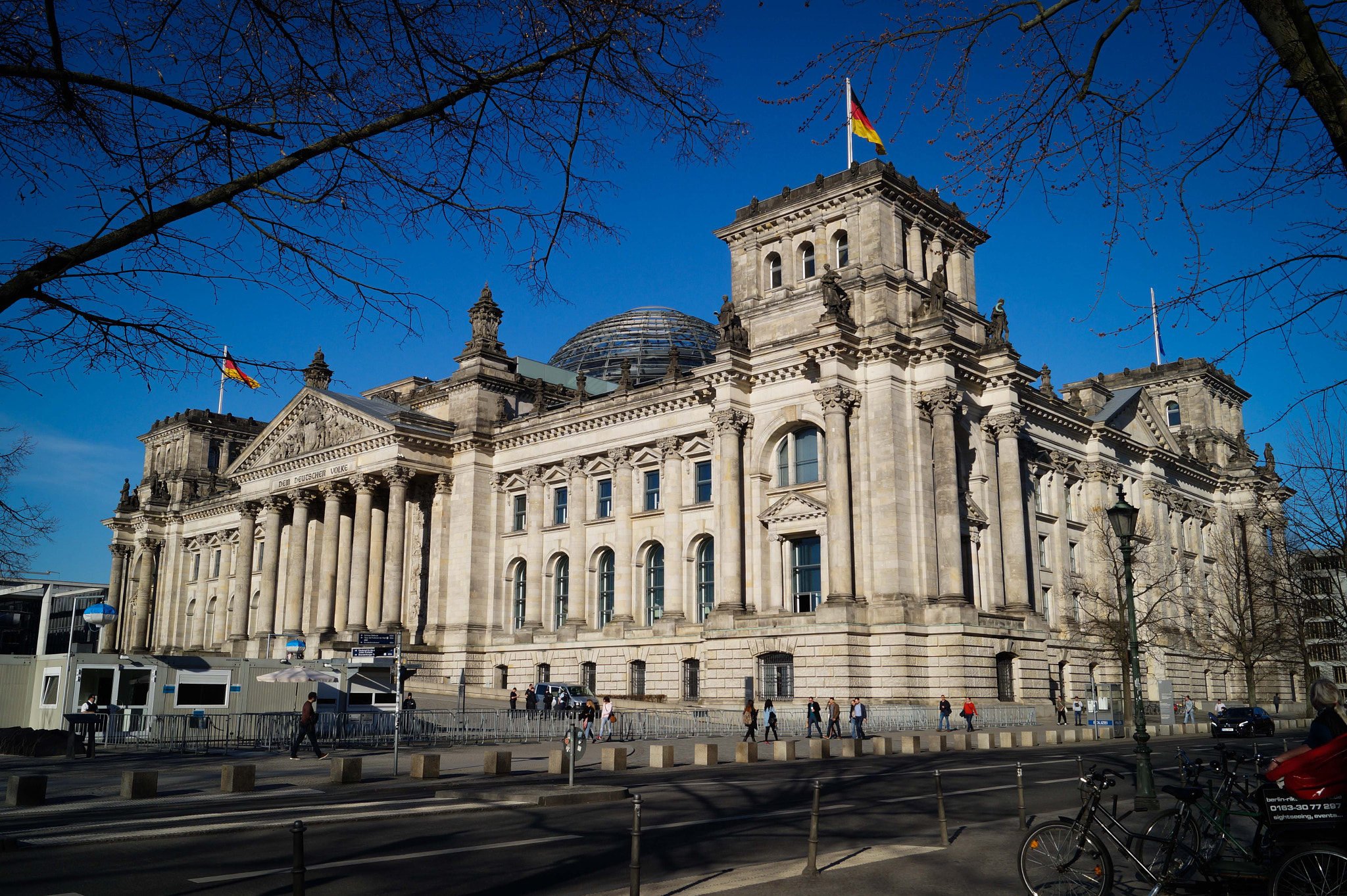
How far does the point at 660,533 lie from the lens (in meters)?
52.0

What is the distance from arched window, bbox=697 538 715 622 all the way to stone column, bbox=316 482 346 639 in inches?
925

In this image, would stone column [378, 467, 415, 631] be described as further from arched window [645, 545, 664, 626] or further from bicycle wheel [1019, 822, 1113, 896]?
bicycle wheel [1019, 822, 1113, 896]

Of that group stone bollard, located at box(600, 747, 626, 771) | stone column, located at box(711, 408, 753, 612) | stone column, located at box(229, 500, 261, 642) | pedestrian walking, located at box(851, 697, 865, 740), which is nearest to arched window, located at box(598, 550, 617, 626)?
stone column, located at box(711, 408, 753, 612)

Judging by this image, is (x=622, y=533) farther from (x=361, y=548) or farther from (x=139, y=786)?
(x=139, y=786)

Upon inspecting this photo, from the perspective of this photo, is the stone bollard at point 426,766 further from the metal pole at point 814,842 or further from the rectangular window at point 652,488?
the rectangular window at point 652,488

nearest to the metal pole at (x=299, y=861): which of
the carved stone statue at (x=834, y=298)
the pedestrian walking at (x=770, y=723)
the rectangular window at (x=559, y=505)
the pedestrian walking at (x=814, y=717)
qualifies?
the pedestrian walking at (x=770, y=723)

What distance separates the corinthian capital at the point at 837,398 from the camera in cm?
4303

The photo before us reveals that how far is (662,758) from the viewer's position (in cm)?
2583

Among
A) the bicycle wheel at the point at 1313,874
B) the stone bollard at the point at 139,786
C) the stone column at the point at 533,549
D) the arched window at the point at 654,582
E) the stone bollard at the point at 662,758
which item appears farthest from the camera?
the stone column at the point at 533,549

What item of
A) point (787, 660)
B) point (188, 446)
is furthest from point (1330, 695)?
point (188, 446)

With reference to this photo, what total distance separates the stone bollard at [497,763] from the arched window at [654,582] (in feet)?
94.0

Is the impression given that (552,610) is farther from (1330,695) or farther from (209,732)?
(1330,695)

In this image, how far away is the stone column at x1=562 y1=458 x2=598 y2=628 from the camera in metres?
54.3

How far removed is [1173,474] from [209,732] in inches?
2369
